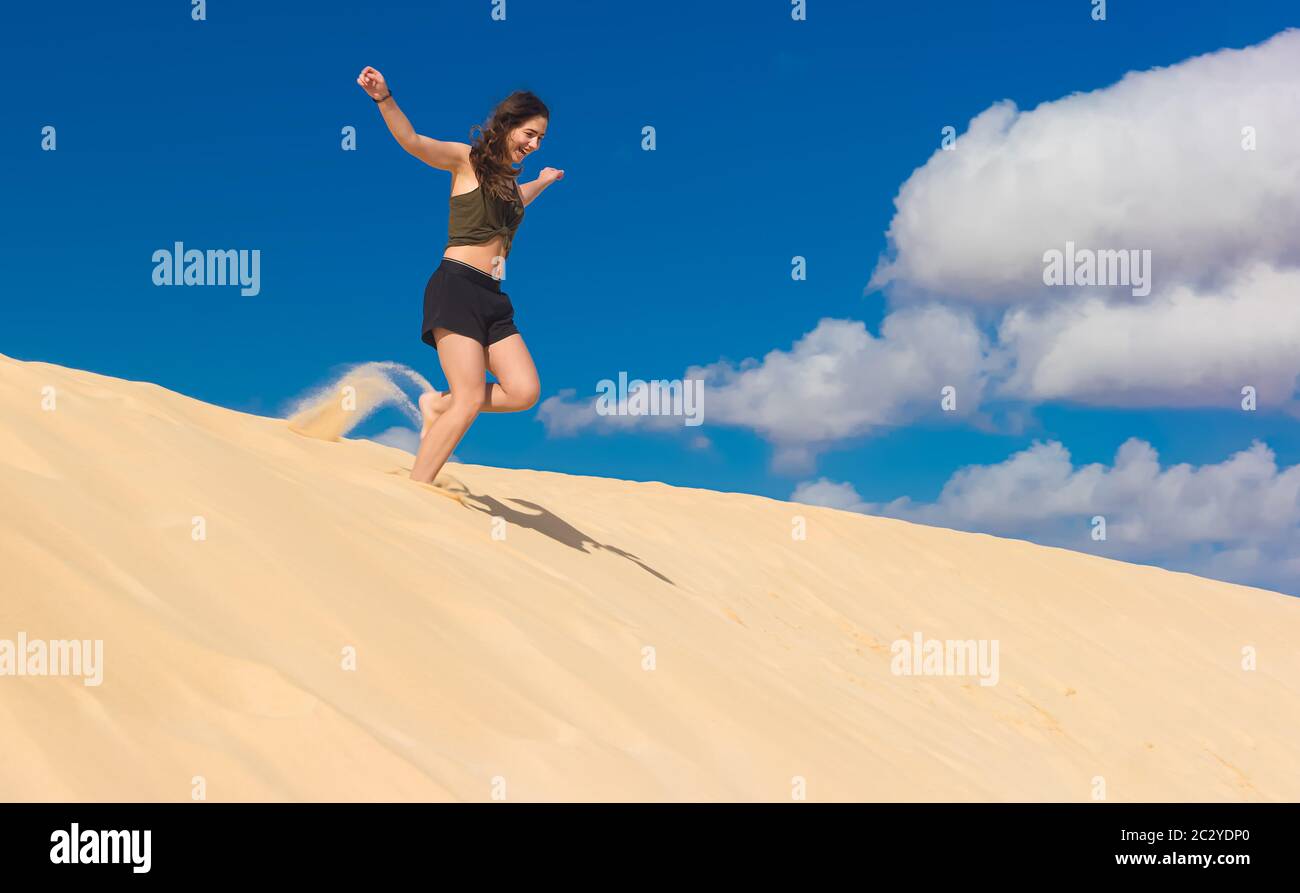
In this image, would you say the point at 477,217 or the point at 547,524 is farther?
the point at 547,524

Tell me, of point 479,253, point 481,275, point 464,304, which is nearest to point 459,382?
point 464,304

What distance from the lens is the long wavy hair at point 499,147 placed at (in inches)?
209

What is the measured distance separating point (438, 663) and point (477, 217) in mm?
2735

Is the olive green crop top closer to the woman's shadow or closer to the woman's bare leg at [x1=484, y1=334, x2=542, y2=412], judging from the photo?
the woman's bare leg at [x1=484, y1=334, x2=542, y2=412]

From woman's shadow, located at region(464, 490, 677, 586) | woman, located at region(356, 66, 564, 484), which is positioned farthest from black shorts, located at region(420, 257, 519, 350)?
woman's shadow, located at region(464, 490, 677, 586)

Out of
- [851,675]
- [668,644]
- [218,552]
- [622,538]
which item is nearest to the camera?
→ [218,552]

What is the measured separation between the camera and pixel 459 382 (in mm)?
5398

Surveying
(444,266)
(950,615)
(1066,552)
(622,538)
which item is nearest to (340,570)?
(444,266)

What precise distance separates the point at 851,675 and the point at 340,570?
2.66m

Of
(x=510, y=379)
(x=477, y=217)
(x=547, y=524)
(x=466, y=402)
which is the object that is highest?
(x=477, y=217)

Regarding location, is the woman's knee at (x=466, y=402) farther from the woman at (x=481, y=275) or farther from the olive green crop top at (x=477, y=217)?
the olive green crop top at (x=477, y=217)

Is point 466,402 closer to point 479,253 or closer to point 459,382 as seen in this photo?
point 459,382
